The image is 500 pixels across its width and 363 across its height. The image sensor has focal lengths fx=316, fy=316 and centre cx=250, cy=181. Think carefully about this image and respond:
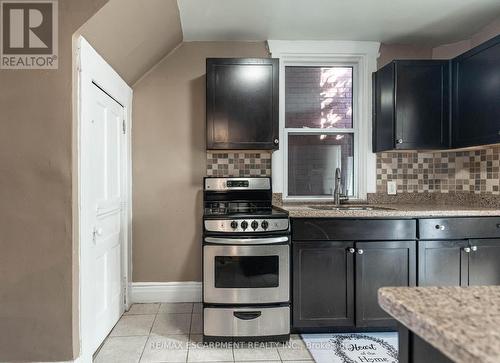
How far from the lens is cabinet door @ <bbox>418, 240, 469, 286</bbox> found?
2.26m

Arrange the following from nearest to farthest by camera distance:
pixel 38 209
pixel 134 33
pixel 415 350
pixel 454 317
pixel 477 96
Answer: pixel 454 317 → pixel 415 350 → pixel 38 209 → pixel 134 33 → pixel 477 96

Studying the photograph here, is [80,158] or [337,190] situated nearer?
[80,158]

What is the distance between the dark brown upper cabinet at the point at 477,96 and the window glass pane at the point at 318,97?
865mm

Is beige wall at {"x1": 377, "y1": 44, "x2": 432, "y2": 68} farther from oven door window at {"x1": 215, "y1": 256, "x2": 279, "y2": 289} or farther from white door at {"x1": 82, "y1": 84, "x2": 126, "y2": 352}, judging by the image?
white door at {"x1": 82, "y1": 84, "x2": 126, "y2": 352}

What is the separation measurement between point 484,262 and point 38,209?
292 cm

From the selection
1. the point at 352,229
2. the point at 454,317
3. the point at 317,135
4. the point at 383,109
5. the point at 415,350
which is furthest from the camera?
the point at 317,135

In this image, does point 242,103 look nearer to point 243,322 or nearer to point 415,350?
point 243,322

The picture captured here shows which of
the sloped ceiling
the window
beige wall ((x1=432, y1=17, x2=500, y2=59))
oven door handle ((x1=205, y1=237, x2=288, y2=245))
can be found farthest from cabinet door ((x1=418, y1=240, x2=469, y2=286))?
the sloped ceiling

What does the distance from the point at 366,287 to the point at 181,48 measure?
2.54 metres

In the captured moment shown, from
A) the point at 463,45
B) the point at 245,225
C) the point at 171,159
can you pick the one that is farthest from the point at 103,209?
the point at 463,45

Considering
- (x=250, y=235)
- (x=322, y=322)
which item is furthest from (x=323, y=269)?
(x=250, y=235)

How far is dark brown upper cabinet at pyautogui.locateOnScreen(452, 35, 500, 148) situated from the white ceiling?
1.15 feet

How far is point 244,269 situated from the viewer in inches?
85.6

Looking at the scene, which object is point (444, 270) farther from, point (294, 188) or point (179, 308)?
point (179, 308)
